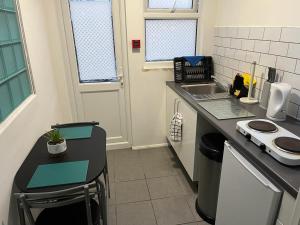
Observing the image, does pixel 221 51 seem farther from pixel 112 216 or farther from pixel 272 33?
pixel 112 216

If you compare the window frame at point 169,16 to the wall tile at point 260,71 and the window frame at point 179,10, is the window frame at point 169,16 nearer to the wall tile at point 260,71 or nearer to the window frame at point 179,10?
the window frame at point 179,10

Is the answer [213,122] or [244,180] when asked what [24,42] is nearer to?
[213,122]

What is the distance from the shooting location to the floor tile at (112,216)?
1.94 m

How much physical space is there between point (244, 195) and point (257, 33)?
1.41 m

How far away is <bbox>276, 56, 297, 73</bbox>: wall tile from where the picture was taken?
5.37 feet

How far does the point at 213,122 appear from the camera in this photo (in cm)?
163

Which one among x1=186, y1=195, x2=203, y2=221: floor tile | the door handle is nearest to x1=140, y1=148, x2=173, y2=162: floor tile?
x1=186, y1=195, x2=203, y2=221: floor tile

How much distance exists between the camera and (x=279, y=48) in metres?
1.75

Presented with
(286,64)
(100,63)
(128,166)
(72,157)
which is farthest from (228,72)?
(72,157)

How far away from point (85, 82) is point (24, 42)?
111cm

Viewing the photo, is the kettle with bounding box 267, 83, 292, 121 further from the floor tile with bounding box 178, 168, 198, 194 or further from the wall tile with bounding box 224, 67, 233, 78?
the floor tile with bounding box 178, 168, 198, 194

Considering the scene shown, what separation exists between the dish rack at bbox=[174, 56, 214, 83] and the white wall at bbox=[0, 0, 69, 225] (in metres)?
1.40

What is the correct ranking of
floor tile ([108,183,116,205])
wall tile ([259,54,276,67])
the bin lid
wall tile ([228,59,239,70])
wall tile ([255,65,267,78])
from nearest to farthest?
the bin lid → wall tile ([259,54,276,67]) → wall tile ([255,65,267,78]) → floor tile ([108,183,116,205]) → wall tile ([228,59,239,70])

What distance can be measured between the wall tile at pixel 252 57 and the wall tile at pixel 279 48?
6.4 inches
